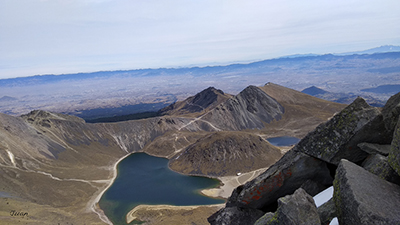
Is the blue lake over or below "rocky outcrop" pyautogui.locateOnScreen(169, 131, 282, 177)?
below

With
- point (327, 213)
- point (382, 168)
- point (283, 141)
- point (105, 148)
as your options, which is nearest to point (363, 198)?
point (327, 213)

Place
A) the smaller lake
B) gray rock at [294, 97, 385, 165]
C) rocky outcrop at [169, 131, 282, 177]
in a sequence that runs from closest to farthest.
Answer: gray rock at [294, 97, 385, 165] < rocky outcrop at [169, 131, 282, 177] < the smaller lake

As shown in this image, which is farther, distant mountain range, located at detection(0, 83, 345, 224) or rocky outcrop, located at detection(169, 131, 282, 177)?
rocky outcrop, located at detection(169, 131, 282, 177)

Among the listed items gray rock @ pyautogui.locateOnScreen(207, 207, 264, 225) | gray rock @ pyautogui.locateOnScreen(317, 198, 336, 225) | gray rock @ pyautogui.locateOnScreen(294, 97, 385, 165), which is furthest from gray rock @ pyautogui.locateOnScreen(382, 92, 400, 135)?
gray rock @ pyautogui.locateOnScreen(207, 207, 264, 225)

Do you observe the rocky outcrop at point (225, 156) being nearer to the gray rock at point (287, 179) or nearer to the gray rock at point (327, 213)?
the gray rock at point (287, 179)

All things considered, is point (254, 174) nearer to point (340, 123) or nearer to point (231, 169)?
point (231, 169)

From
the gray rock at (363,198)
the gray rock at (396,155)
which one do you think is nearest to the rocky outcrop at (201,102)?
the gray rock at (363,198)

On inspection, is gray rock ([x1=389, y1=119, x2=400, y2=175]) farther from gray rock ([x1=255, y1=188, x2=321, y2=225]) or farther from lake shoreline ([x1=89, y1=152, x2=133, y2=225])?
lake shoreline ([x1=89, y1=152, x2=133, y2=225])
